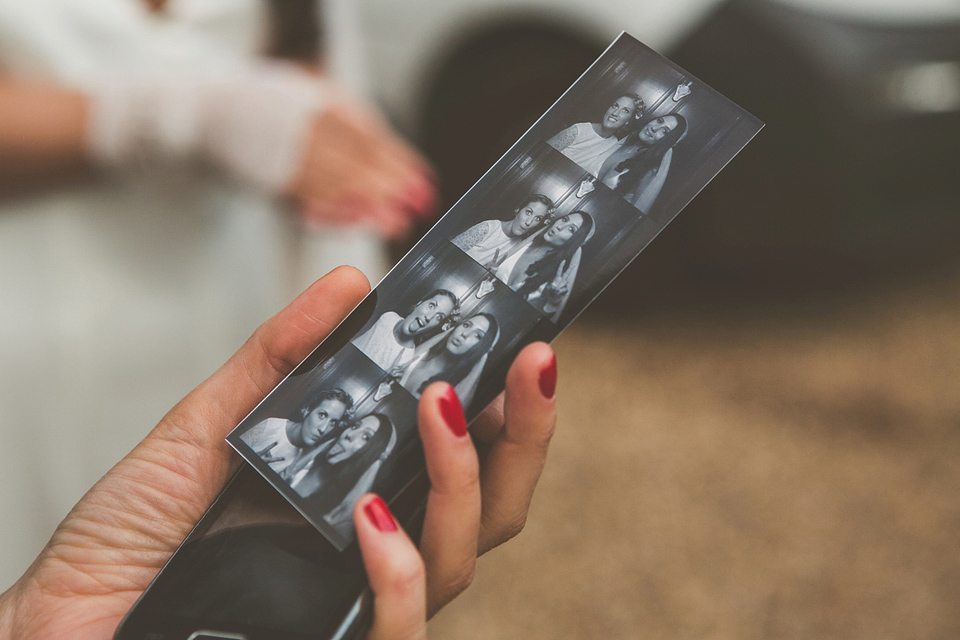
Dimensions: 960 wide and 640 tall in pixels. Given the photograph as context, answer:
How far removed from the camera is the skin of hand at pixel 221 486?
26.8 inches

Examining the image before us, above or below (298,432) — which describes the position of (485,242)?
above

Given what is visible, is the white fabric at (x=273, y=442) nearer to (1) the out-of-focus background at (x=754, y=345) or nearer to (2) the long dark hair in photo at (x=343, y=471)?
(2) the long dark hair in photo at (x=343, y=471)

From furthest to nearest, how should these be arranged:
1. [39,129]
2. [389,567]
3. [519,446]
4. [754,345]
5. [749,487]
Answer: [754,345] → [749,487] → [39,129] → [519,446] → [389,567]

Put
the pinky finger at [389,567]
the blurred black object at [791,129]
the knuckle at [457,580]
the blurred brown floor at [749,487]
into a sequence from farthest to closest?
the blurred black object at [791,129] → the blurred brown floor at [749,487] → the knuckle at [457,580] → the pinky finger at [389,567]

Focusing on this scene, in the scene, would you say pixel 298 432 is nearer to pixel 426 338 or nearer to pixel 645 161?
pixel 426 338

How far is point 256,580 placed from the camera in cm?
69

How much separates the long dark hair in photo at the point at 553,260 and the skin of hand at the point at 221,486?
63 millimetres

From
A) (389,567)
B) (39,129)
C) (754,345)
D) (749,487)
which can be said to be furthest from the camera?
(754,345)

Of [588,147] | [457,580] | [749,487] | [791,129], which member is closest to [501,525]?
[457,580]

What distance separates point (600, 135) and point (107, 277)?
88 cm

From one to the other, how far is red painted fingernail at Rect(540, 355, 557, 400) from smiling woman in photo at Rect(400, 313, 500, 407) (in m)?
0.06

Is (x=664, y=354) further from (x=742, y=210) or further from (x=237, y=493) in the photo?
(x=237, y=493)

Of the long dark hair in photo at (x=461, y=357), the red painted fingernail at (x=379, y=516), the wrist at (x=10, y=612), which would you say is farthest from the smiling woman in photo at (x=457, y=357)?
the wrist at (x=10, y=612)

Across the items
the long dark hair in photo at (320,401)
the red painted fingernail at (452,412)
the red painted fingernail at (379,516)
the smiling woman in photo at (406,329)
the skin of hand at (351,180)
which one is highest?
the skin of hand at (351,180)
